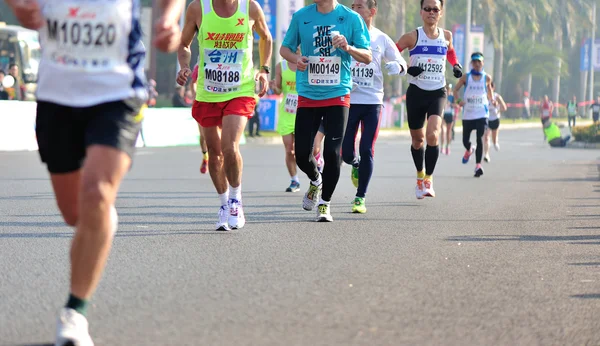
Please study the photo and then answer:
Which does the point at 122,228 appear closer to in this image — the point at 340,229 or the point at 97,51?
the point at 340,229

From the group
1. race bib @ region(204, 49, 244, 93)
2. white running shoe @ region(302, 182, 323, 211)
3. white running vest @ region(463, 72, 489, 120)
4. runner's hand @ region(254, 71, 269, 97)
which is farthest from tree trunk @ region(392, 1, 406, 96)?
race bib @ region(204, 49, 244, 93)

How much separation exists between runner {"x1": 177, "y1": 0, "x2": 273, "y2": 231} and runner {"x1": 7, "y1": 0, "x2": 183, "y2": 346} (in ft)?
12.8

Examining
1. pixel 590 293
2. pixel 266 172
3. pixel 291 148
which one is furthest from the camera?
pixel 266 172

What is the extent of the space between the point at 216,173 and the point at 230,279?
2.66 metres

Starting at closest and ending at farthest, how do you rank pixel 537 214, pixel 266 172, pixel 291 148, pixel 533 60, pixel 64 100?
pixel 64 100 → pixel 537 214 → pixel 291 148 → pixel 266 172 → pixel 533 60

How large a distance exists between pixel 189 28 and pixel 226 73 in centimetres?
49

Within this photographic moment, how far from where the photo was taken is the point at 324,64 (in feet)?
31.6

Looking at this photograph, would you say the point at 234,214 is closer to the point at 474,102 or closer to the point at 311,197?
the point at 311,197

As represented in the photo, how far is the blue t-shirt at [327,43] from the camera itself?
31.5ft

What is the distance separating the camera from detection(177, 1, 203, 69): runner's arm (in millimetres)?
8844

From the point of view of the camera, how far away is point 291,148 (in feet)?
44.7

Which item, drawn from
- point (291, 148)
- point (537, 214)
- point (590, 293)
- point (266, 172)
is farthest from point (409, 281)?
point (266, 172)

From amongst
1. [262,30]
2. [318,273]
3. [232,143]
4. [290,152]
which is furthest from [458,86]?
[318,273]

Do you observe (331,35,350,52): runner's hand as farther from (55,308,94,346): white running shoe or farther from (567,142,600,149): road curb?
(567,142,600,149): road curb
